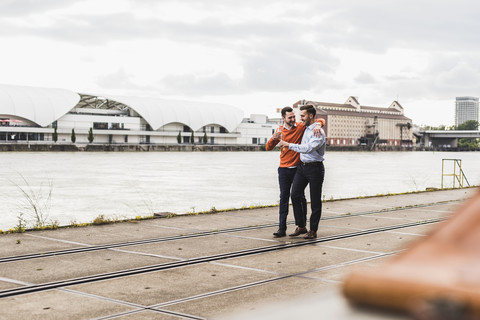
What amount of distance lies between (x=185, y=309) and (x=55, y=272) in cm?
210

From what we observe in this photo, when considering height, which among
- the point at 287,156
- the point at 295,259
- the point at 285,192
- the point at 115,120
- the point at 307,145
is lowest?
the point at 295,259

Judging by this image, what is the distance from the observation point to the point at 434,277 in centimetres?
95

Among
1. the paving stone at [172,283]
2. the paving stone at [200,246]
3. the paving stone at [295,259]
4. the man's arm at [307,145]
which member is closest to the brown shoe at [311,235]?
the paving stone at [200,246]

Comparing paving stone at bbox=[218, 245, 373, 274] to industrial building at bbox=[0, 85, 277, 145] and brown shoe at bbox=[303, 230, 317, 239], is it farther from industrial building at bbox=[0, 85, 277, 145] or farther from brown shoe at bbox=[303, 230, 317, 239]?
industrial building at bbox=[0, 85, 277, 145]

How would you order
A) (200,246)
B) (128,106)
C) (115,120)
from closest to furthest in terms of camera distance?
(200,246) → (115,120) → (128,106)

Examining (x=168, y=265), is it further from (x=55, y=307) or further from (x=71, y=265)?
(x=55, y=307)

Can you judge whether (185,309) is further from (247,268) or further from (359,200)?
(359,200)

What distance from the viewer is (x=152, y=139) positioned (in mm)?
136250

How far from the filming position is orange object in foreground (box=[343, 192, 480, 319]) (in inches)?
35.9

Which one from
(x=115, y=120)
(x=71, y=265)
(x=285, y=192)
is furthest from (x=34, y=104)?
(x=71, y=265)

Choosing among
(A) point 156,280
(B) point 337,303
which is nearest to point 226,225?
(A) point 156,280

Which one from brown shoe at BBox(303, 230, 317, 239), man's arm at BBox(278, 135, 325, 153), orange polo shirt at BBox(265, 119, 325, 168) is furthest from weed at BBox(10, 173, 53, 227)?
man's arm at BBox(278, 135, 325, 153)

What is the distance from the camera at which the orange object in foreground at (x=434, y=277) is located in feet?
2.99

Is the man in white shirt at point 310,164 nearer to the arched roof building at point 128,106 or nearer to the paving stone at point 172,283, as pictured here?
the paving stone at point 172,283
